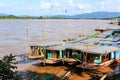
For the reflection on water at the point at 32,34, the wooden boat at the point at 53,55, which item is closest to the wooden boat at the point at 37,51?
the wooden boat at the point at 53,55

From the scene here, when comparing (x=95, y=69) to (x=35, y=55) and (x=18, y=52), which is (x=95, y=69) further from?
(x=18, y=52)

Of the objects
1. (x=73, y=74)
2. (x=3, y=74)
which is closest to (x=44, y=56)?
(x=73, y=74)

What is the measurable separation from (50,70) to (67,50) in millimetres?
2080

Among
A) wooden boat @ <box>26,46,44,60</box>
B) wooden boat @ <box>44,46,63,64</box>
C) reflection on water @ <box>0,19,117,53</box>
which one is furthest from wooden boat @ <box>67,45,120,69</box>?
reflection on water @ <box>0,19,117,53</box>

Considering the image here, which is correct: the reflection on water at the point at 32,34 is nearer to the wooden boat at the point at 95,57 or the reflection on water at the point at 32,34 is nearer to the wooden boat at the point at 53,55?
the wooden boat at the point at 53,55

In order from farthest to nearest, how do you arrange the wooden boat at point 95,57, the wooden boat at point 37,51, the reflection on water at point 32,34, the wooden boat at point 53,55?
the reflection on water at point 32,34 < the wooden boat at point 37,51 < the wooden boat at point 53,55 < the wooden boat at point 95,57

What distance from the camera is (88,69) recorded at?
17906mm

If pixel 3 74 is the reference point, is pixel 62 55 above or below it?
below

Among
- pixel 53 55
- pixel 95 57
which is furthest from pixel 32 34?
pixel 95 57

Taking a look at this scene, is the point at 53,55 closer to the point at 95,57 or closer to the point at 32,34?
the point at 95,57

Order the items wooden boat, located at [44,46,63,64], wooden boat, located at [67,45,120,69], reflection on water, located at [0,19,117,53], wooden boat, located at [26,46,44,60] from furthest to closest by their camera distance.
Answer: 1. reflection on water, located at [0,19,117,53]
2. wooden boat, located at [26,46,44,60]
3. wooden boat, located at [44,46,63,64]
4. wooden boat, located at [67,45,120,69]

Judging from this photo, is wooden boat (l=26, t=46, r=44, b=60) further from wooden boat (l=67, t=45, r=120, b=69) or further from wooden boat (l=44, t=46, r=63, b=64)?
wooden boat (l=67, t=45, r=120, b=69)

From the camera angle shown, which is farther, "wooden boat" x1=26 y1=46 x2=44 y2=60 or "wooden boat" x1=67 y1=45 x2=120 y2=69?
"wooden boat" x1=26 y1=46 x2=44 y2=60

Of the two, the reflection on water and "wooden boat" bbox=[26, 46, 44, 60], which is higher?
"wooden boat" bbox=[26, 46, 44, 60]
